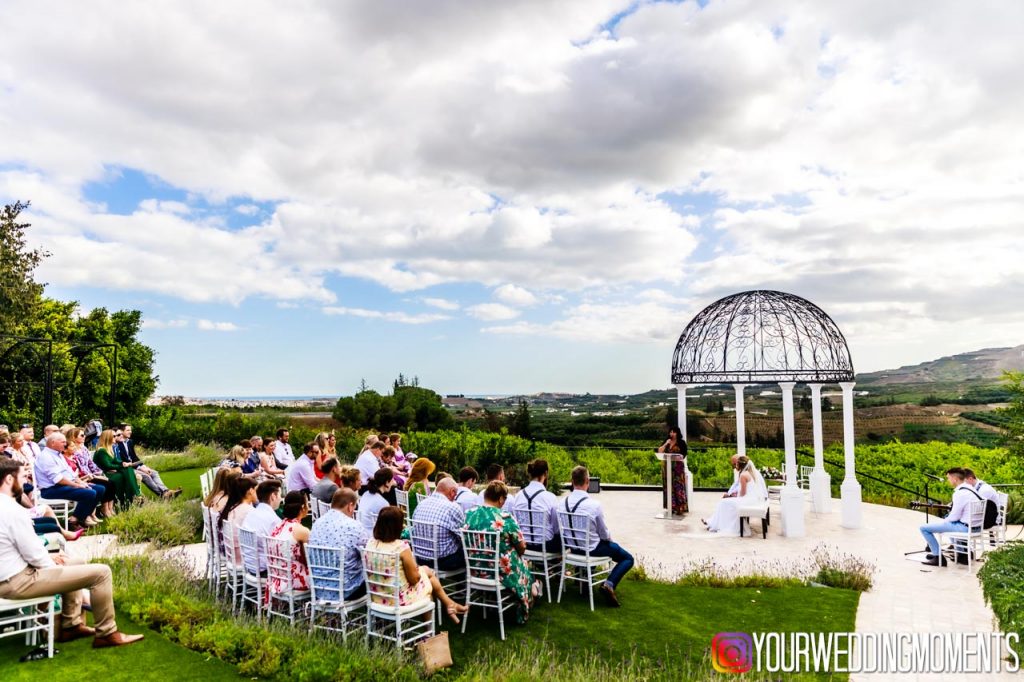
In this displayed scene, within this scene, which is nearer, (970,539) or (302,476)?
(970,539)

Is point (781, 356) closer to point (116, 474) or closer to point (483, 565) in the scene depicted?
point (483, 565)

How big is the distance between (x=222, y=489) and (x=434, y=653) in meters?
3.22

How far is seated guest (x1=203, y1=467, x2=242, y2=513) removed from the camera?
21.7 ft

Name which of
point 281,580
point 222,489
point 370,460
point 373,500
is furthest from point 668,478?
point 281,580

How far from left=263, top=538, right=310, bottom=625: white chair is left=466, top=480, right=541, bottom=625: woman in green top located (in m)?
1.64

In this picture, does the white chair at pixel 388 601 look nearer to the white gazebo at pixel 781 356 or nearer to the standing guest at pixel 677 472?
the standing guest at pixel 677 472

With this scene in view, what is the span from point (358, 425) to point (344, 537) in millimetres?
18698

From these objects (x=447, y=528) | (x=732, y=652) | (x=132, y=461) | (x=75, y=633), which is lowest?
(x=732, y=652)

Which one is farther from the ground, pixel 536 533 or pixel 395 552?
pixel 395 552

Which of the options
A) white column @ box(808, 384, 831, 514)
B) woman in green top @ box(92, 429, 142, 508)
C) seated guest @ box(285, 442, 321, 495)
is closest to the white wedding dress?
white column @ box(808, 384, 831, 514)

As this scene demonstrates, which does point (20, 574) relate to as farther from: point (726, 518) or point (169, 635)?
point (726, 518)

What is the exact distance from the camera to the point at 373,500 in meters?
7.19

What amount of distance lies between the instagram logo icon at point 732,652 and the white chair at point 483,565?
1.89 meters

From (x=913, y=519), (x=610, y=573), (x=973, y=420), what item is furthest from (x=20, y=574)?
(x=973, y=420)
